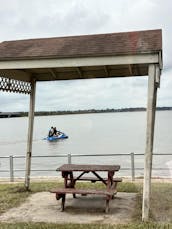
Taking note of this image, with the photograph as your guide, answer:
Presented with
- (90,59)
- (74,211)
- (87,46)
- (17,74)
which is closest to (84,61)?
(90,59)

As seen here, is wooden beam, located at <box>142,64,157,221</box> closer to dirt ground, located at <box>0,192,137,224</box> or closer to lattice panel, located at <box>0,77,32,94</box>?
dirt ground, located at <box>0,192,137,224</box>

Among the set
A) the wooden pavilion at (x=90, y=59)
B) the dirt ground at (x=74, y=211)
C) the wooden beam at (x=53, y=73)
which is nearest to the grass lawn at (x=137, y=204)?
the dirt ground at (x=74, y=211)

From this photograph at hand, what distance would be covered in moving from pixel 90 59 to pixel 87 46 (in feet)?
1.95

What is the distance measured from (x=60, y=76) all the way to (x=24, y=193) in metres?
2.87

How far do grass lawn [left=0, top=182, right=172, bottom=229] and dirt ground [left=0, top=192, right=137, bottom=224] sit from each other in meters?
0.21

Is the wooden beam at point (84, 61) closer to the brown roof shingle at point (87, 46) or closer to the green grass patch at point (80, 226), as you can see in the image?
the brown roof shingle at point (87, 46)

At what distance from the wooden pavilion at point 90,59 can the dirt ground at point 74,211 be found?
749mm

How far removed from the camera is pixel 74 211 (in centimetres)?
815

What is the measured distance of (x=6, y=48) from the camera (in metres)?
8.88

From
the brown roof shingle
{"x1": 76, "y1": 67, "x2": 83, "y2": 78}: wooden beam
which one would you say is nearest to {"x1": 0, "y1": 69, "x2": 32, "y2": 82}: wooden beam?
the brown roof shingle

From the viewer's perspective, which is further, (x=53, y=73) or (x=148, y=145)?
(x=53, y=73)

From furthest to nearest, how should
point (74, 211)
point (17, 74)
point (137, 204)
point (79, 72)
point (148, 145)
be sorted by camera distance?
point (79, 72) → point (17, 74) → point (137, 204) → point (74, 211) → point (148, 145)

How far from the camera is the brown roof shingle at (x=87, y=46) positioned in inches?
298

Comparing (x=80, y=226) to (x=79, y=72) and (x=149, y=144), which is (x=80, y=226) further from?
(x=79, y=72)
